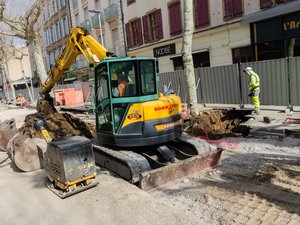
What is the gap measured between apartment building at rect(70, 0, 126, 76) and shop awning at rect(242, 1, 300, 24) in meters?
12.1

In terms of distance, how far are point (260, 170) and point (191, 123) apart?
14.1ft

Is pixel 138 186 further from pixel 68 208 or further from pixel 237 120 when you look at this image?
pixel 237 120

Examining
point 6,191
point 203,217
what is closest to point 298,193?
point 203,217

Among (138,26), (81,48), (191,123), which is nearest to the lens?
(81,48)

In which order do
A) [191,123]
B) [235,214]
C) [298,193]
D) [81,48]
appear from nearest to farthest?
[235,214] → [298,193] → [81,48] → [191,123]

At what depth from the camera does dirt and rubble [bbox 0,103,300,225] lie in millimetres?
4367

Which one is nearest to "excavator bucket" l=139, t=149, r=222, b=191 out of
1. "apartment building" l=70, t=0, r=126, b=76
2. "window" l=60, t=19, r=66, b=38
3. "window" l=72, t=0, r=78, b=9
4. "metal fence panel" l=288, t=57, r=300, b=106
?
"metal fence panel" l=288, t=57, r=300, b=106

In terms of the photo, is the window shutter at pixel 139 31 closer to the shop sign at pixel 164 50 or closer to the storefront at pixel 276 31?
the shop sign at pixel 164 50

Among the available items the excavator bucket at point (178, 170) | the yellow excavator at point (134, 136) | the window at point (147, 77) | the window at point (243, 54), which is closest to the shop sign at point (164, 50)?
the window at point (243, 54)

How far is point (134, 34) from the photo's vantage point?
23609mm

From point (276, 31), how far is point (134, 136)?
35.6 ft

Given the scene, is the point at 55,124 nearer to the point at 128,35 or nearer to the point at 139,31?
the point at 139,31

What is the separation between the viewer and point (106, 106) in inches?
249

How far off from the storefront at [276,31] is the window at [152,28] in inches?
275
